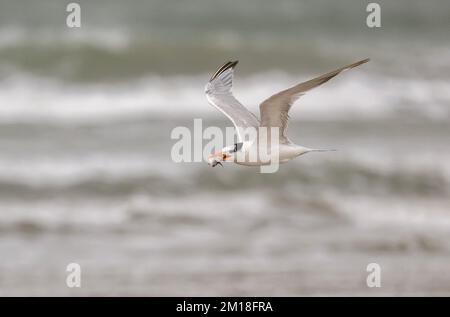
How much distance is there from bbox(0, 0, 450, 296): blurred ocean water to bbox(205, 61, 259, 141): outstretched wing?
133 cm

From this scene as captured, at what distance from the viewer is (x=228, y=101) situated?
696cm

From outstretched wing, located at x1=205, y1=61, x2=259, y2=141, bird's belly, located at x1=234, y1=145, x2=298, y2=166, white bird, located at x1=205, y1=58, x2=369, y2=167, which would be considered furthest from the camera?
outstretched wing, located at x1=205, y1=61, x2=259, y2=141

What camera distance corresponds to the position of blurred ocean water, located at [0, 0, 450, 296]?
7.71 meters

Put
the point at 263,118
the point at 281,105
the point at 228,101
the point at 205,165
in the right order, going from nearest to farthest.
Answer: the point at 281,105, the point at 263,118, the point at 228,101, the point at 205,165

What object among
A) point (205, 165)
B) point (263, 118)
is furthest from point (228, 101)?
point (205, 165)

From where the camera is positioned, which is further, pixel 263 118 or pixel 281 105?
pixel 263 118

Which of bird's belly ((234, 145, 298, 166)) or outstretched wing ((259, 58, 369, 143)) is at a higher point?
outstretched wing ((259, 58, 369, 143))

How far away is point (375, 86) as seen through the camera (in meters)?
12.8

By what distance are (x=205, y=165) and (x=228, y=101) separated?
3.35 m

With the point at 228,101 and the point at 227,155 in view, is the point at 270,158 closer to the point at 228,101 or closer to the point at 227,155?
the point at 227,155

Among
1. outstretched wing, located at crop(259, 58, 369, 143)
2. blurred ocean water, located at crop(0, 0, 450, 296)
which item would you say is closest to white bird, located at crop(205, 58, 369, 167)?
outstretched wing, located at crop(259, 58, 369, 143)

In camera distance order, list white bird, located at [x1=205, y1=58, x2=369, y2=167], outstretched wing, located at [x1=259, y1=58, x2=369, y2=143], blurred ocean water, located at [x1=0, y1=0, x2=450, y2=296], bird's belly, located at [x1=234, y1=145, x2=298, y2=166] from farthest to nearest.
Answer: blurred ocean water, located at [x1=0, y1=0, x2=450, y2=296] → bird's belly, located at [x1=234, y1=145, x2=298, y2=166] → white bird, located at [x1=205, y1=58, x2=369, y2=167] → outstretched wing, located at [x1=259, y1=58, x2=369, y2=143]

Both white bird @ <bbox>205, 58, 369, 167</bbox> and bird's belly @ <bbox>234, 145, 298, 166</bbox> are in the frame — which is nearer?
white bird @ <bbox>205, 58, 369, 167</bbox>

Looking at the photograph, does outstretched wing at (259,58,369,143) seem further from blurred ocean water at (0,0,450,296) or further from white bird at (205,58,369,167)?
blurred ocean water at (0,0,450,296)
